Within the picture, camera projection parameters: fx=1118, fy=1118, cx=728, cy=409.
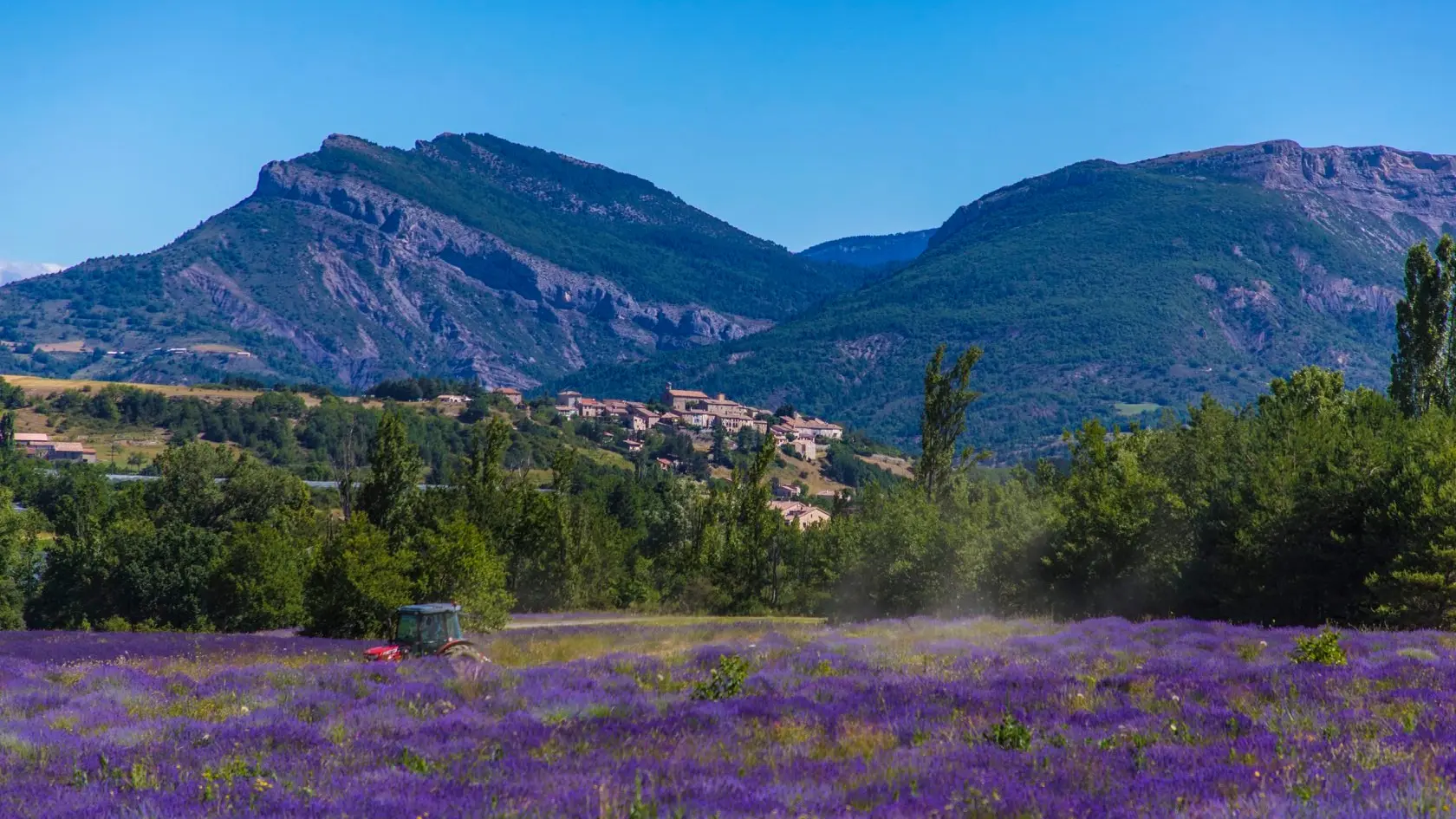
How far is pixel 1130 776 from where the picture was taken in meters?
9.62

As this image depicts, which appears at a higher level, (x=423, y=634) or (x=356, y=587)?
(x=423, y=634)

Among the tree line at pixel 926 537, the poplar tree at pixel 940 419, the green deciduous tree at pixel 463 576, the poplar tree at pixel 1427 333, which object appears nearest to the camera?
the tree line at pixel 926 537

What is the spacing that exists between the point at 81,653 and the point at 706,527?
159 feet

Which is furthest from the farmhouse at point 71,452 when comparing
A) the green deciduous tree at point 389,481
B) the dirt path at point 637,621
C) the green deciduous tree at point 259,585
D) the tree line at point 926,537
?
the dirt path at point 637,621

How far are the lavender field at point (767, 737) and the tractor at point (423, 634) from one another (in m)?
5.72

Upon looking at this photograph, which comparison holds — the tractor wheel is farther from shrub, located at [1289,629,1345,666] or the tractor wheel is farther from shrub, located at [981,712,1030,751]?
shrub, located at [1289,629,1345,666]

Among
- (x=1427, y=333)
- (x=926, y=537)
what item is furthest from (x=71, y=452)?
(x=1427, y=333)

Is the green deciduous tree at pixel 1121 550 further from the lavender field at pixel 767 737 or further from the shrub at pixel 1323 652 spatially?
the shrub at pixel 1323 652

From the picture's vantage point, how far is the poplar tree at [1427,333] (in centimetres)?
6069

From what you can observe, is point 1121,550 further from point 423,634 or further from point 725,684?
point 725,684

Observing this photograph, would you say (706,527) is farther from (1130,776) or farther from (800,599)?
(1130,776)

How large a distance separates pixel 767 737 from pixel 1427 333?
6191 centimetres

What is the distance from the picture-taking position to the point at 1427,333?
200 ft

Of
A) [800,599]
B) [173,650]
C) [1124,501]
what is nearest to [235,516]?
[800,599]
